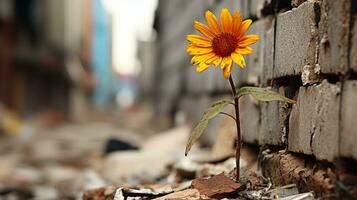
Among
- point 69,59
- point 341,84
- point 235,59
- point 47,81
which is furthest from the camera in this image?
point 69,59

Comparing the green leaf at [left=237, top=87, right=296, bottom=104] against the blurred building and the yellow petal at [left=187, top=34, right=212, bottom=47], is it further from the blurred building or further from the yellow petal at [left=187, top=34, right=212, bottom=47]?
the blurred building

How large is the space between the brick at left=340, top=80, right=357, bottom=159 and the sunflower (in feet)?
1.10

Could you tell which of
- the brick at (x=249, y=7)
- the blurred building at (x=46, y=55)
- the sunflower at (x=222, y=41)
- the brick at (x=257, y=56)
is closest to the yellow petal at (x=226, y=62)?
the sunflower at (x=222, y=41)

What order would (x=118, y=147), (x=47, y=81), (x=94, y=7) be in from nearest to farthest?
1. (x=118, y=147)
2. (x=47, y=81)
3. (x=94, y=7)

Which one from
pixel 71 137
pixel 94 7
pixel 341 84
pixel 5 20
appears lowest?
pixel 71 137

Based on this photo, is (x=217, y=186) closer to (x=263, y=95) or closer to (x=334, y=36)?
(x=263, y=95)

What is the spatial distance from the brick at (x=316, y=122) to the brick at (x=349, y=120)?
0.03 m

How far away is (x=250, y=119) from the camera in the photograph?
94.7 inches

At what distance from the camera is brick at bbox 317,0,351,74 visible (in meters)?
1.42

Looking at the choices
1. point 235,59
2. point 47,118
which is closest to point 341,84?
point 235,59

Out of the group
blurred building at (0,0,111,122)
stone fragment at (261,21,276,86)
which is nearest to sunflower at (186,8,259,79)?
stone fragment at (261,21,276,86)

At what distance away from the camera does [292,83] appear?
1.90 m

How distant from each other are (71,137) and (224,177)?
6569mm

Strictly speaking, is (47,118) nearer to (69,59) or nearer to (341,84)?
(69,59)
